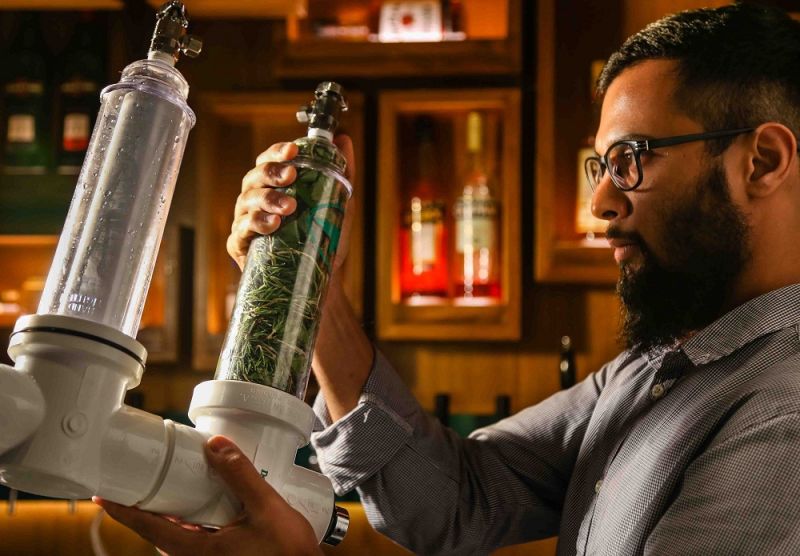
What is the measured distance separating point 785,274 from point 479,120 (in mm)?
1312

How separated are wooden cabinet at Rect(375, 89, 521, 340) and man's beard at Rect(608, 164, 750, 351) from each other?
1194 mm

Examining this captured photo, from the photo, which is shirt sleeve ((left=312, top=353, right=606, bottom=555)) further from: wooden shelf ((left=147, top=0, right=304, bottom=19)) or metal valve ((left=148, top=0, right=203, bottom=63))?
wooden shelf ((left=147, top=0, right=304, bottom=19))

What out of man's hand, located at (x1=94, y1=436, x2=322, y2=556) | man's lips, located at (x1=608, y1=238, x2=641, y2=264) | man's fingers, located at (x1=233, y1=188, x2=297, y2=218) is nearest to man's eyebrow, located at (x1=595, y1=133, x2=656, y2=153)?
man's lips, located at (x1=608, y1=238, x2=641, y2=264)

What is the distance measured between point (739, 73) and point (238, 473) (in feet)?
2.53

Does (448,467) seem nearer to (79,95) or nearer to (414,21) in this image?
(414,21)

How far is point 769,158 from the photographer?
3.74ft

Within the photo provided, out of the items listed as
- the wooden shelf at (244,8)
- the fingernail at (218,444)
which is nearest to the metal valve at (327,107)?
the fingernail at (218,444)

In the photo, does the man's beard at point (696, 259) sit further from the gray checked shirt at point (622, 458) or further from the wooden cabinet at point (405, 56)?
the wooden cabinet at point (405, 56)

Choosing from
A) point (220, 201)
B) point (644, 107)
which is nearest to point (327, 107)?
point (644, 107)

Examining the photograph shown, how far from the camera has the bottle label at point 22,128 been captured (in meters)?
2.58

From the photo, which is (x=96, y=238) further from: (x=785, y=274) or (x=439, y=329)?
(x=439, y=329)

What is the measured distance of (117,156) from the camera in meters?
0.77

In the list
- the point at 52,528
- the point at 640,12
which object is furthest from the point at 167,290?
the point at 640,12

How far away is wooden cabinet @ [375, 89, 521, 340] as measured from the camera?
2.37 m
